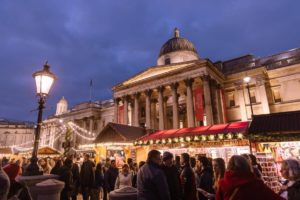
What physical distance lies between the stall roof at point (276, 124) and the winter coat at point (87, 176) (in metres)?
8.45

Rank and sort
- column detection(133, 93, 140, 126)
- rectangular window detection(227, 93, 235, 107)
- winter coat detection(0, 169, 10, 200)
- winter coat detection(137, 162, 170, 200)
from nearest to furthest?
winter coat detection(0, 169, 10, 200)
winter coat detection(137, 162, 170, 200)
rectangular window detection(227, 93, 235, 107)
column detection(133, 93, 140, 126)

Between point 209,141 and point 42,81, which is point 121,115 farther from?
point 42,81

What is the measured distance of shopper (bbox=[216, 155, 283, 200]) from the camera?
2373 mm

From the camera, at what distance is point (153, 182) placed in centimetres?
366

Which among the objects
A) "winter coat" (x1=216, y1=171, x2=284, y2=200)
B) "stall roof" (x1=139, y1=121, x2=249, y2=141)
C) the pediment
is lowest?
"winter coat" (x1=216, y1=171, x2=284, y2=200)

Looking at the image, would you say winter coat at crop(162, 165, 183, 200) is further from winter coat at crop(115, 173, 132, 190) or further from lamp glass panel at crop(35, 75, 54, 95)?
lamp glass panel at crop(35, 75, 54, 95)

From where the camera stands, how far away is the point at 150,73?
31.6 meters

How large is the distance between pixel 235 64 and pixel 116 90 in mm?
17601

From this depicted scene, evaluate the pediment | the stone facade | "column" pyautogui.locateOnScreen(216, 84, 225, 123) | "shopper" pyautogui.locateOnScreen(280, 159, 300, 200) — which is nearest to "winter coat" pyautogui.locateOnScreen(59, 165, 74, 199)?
"shopper" pyautogui.locateOnScreen(280, 159, 300, 200)

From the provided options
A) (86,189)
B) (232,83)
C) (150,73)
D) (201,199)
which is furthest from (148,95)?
(201,199)

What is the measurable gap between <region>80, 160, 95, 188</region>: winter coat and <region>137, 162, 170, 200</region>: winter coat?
18.5 ft

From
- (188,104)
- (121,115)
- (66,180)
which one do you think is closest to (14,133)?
(121,115)

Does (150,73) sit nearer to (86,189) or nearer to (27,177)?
(86,189)

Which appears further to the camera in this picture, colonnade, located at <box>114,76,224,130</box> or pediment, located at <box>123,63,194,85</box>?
pediment, located at <box>123,63,194,85</box>
